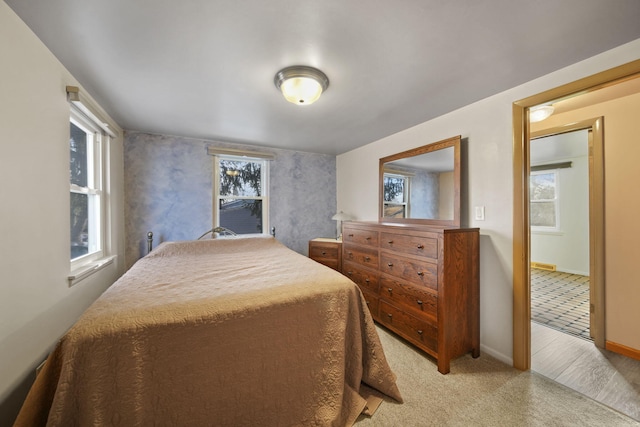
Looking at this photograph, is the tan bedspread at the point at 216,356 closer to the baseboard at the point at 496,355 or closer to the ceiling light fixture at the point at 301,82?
the baseboard at the point at 496,355

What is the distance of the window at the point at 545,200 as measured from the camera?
188 inches

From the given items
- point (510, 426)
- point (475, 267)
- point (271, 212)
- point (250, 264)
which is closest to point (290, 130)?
point (271, 212)

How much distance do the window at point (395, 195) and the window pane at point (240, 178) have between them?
1.95m

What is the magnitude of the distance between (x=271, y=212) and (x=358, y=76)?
2.45 metres

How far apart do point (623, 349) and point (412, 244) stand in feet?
6.51

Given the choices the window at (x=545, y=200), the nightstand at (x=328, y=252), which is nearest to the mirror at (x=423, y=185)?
the nightstand at (x=328, y=252)

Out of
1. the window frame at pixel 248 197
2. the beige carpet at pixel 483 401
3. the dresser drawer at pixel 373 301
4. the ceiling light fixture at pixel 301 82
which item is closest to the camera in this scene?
the beige carpet at pixel 483 401

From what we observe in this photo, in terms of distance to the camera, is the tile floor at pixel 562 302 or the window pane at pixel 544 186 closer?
the tile floor at pixel 562 302

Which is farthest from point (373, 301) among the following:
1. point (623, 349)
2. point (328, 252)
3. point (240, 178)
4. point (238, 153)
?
point (238, 153)

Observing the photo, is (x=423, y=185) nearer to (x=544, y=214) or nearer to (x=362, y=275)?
(x=362, y=275)

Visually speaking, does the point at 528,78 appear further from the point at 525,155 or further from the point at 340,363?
the point at 340,363

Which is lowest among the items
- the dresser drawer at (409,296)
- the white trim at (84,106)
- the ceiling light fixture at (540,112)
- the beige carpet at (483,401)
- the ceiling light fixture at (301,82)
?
the beige carpet at (483,401)

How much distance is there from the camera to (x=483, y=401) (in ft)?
5.06

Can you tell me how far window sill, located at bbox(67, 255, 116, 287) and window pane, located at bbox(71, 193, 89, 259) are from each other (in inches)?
5.7
